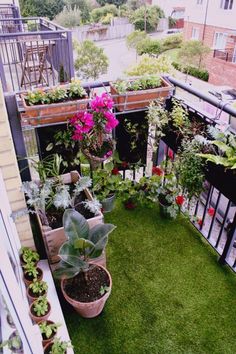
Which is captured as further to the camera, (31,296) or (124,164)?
(124,164)

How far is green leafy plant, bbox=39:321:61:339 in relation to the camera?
5.35 ft

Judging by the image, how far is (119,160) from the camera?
2914 millimetres

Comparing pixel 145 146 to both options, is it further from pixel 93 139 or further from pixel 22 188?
pixel 22 188

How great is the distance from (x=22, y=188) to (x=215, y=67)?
53.7 feet

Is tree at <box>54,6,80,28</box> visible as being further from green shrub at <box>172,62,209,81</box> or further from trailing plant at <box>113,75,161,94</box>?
trailing plant at <box>113,75,161,94</box>

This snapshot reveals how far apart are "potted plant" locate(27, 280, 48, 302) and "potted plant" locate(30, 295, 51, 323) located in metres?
0.06

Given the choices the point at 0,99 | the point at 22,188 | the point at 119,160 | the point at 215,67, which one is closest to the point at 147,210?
the point at 119,160

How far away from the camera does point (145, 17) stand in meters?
25.3

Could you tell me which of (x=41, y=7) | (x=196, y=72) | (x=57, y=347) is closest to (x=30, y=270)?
(x=57, y=347)

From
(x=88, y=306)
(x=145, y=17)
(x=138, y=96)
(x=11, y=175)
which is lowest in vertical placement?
(x=145, y=17)

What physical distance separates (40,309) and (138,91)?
6.05 feet

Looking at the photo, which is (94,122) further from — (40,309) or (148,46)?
(148,46)

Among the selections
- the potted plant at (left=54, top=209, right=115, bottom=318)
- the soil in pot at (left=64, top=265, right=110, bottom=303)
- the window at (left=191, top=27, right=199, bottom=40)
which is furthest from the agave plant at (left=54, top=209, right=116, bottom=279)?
the window at (left=191, top=27, right=199, bottom=40)

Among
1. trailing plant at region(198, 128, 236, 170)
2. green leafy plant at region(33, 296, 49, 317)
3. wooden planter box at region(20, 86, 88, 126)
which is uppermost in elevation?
wooden planter box at region(20, 86, 88, 126)
